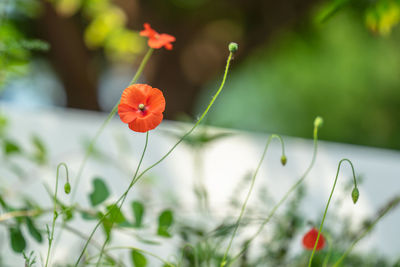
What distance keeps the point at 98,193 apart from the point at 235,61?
2037 millimetres

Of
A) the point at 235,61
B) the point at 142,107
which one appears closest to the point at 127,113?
the point at 142,107

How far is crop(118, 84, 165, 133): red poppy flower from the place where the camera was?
281 millimetres

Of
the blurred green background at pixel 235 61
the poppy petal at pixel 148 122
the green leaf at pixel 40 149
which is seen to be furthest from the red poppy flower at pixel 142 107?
the green leaf at pixel 40 149

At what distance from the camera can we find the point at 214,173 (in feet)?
2.89

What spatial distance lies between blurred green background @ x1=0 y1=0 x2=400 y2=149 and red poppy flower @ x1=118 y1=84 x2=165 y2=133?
15 centimetres

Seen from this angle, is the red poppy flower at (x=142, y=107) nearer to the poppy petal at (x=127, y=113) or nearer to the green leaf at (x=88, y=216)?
the poppy petal at (x=127, y=113)

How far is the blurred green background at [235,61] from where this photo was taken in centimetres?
103

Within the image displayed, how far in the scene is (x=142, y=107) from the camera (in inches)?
11.5

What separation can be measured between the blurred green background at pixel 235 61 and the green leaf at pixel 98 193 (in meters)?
0.14

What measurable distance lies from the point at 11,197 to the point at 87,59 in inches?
76.1

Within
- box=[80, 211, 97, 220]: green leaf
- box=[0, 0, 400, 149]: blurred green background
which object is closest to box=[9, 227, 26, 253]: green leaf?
box=[80, 211, 97, 220]: green leaf

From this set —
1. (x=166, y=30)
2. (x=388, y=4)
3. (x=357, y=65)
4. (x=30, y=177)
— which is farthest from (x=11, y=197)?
(x=357, y=65)

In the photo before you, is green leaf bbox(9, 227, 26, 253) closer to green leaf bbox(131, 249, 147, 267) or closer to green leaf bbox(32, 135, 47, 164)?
green leaf bbox(131, 249, 147, 267)

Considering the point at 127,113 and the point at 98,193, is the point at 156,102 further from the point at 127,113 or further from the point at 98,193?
the point at 98,193
